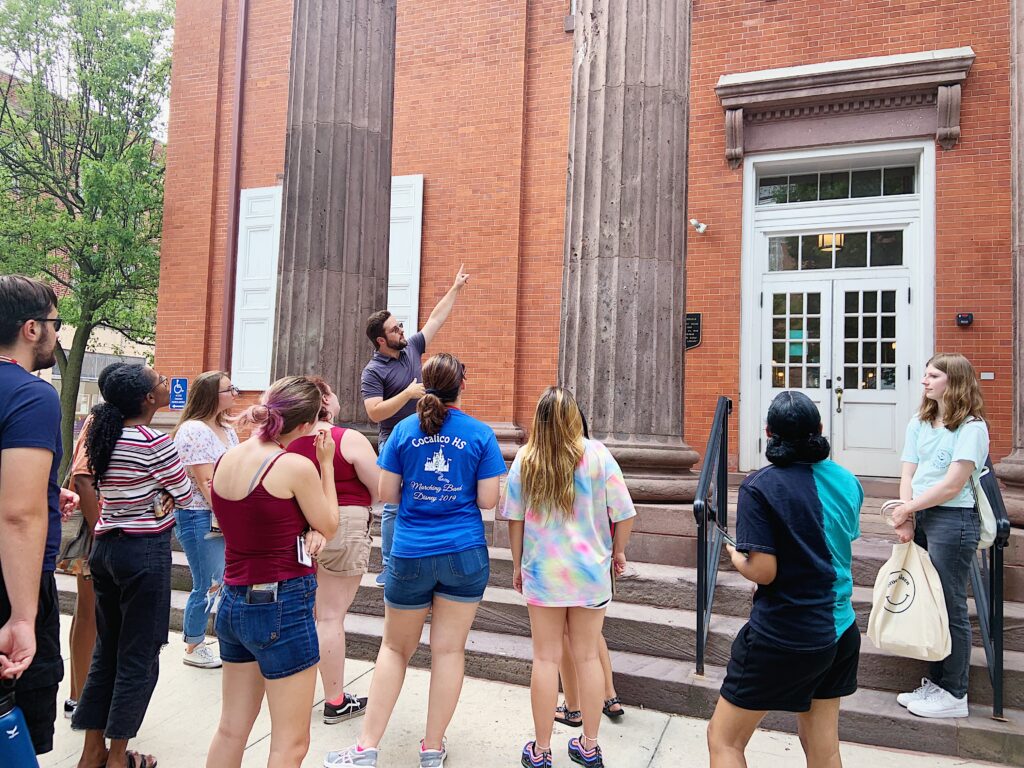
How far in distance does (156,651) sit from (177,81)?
38.7 ft

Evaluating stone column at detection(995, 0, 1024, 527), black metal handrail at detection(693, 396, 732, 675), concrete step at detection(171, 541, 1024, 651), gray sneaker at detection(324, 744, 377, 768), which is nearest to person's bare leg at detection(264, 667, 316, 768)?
gray sneaker at detection(324, 744, 377, 768)

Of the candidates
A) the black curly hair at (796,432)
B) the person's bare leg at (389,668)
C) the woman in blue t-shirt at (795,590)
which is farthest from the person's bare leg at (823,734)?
the person's bare leg at (389,668)

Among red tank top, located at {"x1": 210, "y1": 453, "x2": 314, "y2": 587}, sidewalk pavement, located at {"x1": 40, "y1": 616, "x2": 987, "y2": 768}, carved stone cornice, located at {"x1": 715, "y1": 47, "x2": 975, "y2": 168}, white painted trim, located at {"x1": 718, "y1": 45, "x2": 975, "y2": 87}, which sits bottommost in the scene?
sidewalk pavement, located at {"x1": 40, "y1": 616, "x2": 987, "y2": 768}

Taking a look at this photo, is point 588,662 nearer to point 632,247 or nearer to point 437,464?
point 437,464

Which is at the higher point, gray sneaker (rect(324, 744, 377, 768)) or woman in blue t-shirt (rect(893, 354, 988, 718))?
woman in blue t-shirt (rect(893, 354, 988, 718))

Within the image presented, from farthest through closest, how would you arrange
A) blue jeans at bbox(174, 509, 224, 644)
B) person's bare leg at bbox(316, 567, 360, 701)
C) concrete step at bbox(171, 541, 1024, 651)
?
blue jeans at bbox(174, 509, 224, 644) → concrete step at bbox(171, 541, 1024, 651) → person's bare leg at bbox(316, 567, 360, 701)

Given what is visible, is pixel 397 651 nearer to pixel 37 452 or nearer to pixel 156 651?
pixel 156 651

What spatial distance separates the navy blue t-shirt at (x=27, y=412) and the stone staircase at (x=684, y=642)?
299cm

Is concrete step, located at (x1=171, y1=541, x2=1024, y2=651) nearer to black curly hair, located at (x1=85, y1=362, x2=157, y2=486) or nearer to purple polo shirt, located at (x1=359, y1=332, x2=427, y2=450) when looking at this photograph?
purple polo shirt, located at (x1=359, y1=332, x2=427, y2=450)

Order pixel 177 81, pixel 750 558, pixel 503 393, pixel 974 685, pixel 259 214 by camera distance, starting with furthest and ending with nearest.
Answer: pixel 177 81 < pixel 259 214 < pixel 503 393 < pixel 974 685 < pixel 750 558

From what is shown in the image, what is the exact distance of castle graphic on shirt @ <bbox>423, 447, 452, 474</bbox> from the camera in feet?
11.0

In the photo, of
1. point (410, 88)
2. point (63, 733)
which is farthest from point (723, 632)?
point (410, 88)

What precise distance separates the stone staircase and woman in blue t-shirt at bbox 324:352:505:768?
48.5 inches

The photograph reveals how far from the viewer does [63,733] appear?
381cm
